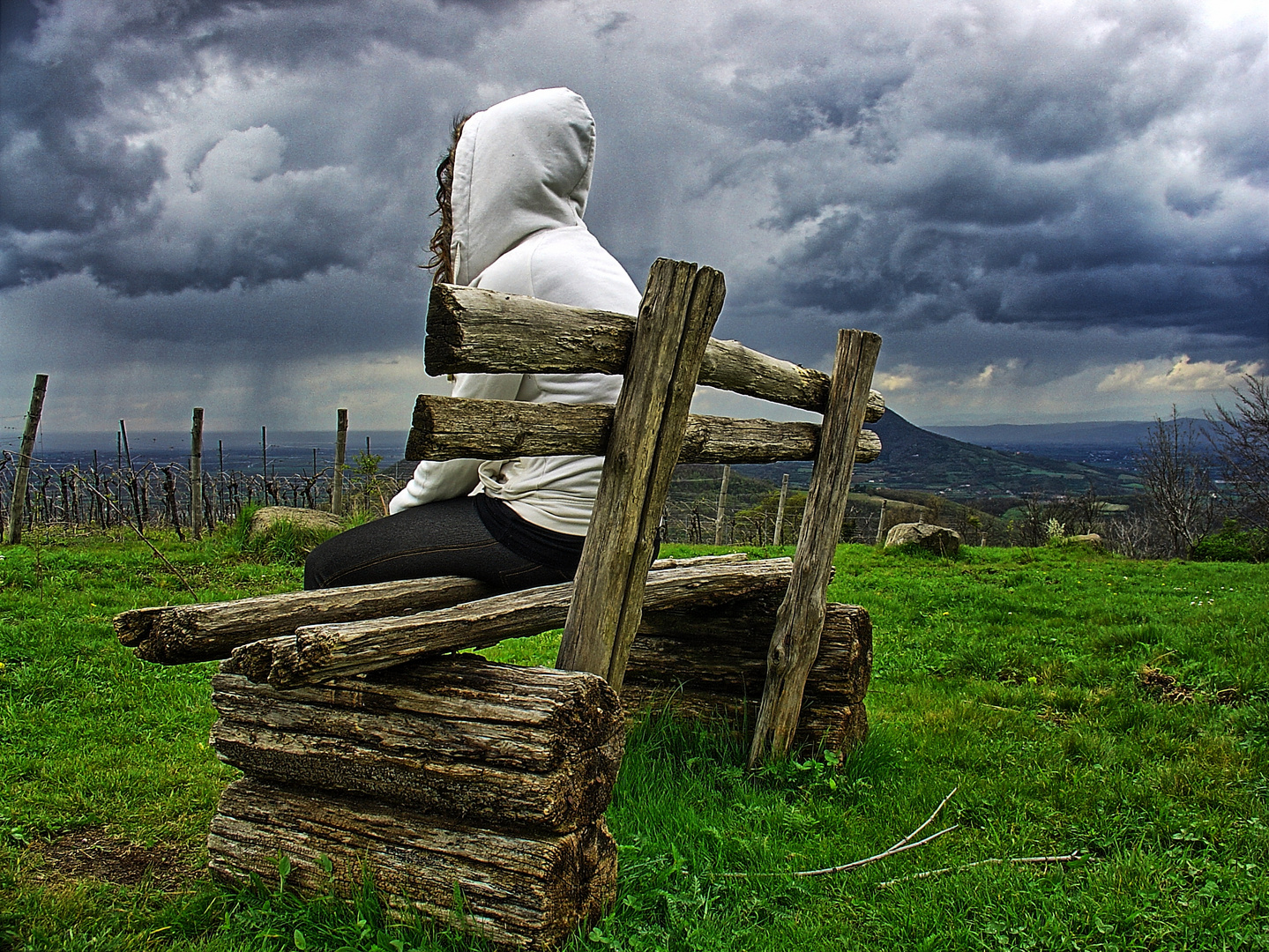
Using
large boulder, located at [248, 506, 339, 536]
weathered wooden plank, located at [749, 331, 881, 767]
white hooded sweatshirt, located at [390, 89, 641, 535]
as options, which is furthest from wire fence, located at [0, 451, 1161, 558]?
weathered wooden plank, located at [749, 331, 881, 767]

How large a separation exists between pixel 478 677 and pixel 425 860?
60 cm

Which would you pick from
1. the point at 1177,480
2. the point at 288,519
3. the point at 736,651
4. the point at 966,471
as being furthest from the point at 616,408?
the point at 966,471

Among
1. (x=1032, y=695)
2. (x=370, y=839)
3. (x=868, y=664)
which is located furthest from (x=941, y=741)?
(x=370, y=839)

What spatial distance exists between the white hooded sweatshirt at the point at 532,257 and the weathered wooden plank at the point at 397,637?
0.32m

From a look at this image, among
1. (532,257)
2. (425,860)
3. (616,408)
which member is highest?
(532,257)

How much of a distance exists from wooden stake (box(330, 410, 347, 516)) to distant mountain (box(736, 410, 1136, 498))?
77285 mm

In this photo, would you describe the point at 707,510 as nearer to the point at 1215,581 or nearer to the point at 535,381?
the point at 1215,581

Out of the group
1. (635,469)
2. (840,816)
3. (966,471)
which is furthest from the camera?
(966,471)

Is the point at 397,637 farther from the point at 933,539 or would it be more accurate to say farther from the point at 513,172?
the point at 933,539

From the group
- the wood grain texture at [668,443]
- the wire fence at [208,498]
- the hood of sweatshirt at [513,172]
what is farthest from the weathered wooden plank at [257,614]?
the wire fence at [208,498]

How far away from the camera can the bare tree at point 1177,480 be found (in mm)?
40500

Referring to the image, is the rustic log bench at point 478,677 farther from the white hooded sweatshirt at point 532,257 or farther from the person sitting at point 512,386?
the white hooded sweatshirt at point 532,257

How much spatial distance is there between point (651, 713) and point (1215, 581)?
45.0 feet

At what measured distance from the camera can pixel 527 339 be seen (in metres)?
2.53
